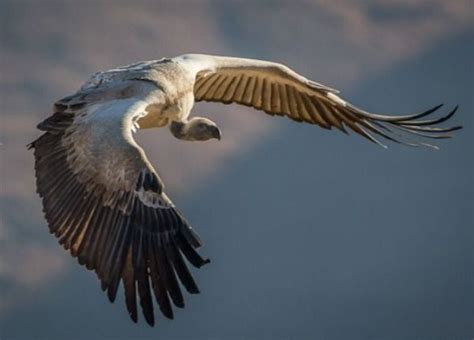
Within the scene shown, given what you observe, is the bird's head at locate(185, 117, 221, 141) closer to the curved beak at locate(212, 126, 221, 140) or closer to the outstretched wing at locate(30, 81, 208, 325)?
the curved beak at locate(212, 126, 221, 140)

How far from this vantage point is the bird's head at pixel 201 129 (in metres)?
9.89

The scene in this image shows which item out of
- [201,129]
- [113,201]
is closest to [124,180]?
[113,201]

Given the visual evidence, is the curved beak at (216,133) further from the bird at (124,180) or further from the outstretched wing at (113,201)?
the outstretched wing at (113,201)

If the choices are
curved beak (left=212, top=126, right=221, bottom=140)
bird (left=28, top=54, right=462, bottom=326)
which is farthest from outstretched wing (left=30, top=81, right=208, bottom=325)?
curved beak (left=212, top=126, right=221, bottom=140)

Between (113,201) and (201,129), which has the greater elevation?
(201,129)

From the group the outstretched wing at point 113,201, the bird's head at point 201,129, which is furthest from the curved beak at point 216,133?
the outstretched wing at point 113,201

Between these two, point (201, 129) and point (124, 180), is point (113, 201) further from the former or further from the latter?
point (201, 129)

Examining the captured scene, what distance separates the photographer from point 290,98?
1105 cm

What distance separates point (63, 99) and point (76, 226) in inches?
44.3

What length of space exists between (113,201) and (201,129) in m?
1.50

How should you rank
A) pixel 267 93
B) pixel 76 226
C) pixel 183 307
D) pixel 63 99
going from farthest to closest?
pixel 267 93
pixel 63 99
pixel 76 226
pixel 183 307

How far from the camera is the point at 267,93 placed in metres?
11.0

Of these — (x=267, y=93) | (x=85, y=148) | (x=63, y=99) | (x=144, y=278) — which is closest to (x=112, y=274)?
(x=144, y=278)

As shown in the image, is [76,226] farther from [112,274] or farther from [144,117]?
[144,117]
